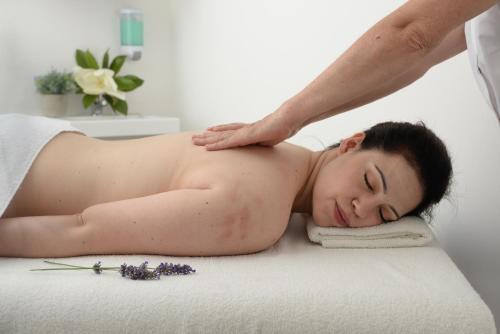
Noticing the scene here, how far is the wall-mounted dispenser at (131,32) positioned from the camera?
314 centimetres

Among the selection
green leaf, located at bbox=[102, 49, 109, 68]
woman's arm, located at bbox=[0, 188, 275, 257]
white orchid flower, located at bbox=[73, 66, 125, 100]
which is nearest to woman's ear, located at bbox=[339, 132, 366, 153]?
woman's arm, located at bbox=[0, 188, 275, 257]

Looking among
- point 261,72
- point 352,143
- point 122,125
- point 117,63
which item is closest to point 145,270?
point 352,143

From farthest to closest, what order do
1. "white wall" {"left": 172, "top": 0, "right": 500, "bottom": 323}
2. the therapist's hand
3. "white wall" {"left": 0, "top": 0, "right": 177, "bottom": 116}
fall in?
"white wall" {"left": 0, "top": 0, "right": 177, "bottom": 116}, "white wall" {"left": 172, "top": 0, "right": 500, "bottom": 323}, the therapist's hand

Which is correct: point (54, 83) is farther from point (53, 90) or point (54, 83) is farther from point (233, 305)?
point (233, 305)

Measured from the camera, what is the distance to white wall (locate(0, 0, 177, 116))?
2.98 metres

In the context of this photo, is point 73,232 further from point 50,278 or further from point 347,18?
point 347,18

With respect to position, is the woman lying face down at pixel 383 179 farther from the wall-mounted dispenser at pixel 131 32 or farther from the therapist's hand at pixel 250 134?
the wall-mounted dispenser at pixel 131 32

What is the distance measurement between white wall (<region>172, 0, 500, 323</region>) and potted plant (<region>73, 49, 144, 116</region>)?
38 cm

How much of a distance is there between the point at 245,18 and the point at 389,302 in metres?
2.01

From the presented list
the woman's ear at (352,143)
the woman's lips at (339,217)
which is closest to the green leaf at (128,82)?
the woman's ear at (352,143)

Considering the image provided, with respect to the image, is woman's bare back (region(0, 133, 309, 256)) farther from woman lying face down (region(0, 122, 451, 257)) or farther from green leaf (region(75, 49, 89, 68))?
green leaf (region(75, 49, 89, 68))

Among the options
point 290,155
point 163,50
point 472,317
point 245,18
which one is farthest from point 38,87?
point 472,317

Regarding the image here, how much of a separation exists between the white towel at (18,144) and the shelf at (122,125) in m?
1.23

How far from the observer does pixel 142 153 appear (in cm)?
155
